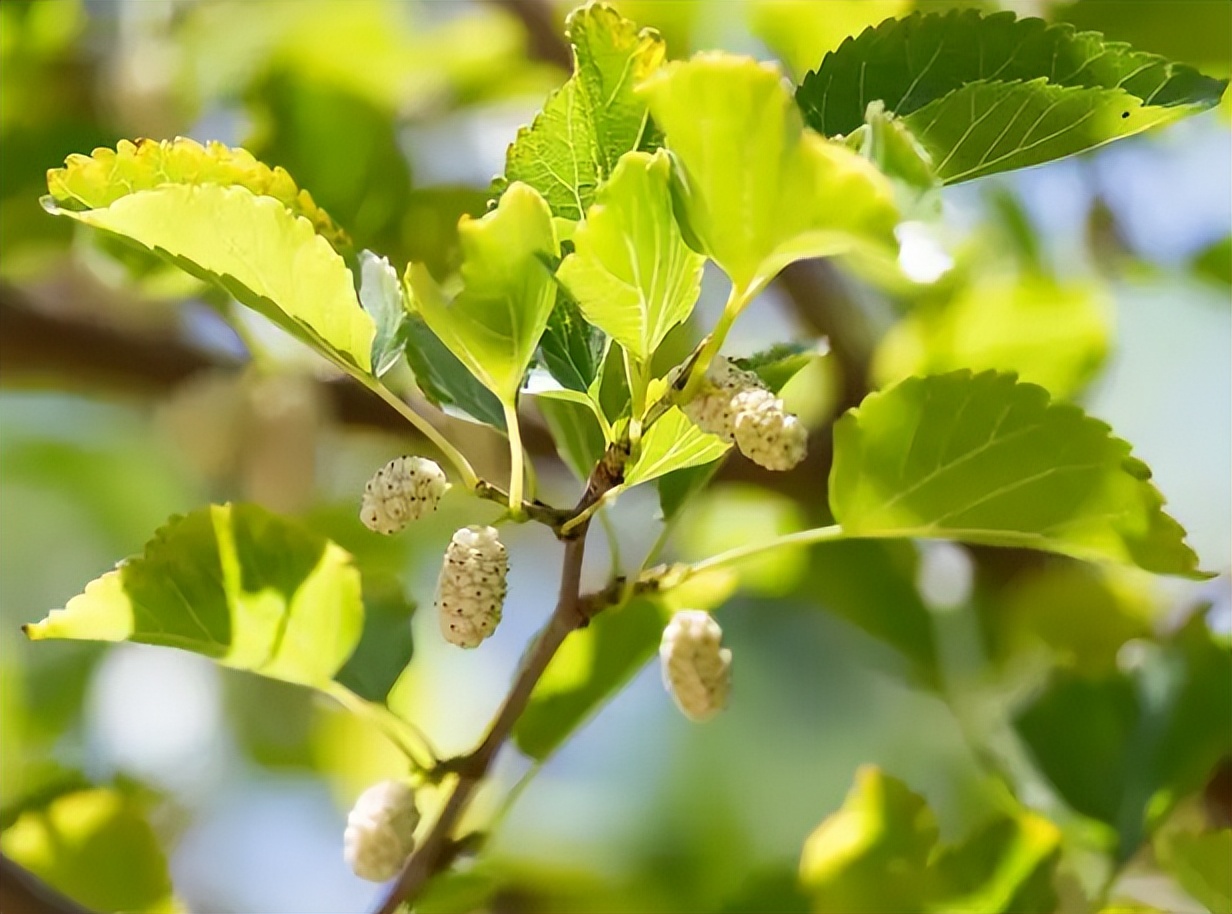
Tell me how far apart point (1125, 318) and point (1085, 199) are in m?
0.08

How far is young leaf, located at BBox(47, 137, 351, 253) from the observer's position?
25 cm

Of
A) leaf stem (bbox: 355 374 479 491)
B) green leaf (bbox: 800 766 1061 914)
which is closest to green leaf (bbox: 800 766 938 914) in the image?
green leaf (bbox: 800 766 1061 914)

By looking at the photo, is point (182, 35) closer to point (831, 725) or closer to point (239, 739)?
point (239, 739)

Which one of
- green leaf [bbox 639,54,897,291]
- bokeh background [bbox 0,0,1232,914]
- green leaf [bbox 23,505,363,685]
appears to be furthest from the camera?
bokeh background [bbox 0,0,1232,914]

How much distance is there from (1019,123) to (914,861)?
26 cm

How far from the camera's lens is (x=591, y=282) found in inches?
9.3

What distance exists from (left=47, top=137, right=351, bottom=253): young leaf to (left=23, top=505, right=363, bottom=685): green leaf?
0.10 m

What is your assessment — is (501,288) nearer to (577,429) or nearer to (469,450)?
(577,429)

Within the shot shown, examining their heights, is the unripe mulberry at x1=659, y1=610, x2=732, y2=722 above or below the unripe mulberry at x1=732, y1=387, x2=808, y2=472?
below

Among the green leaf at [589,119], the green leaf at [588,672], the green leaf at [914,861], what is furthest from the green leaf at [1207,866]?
the green leaf at [589,119]

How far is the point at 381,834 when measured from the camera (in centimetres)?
31

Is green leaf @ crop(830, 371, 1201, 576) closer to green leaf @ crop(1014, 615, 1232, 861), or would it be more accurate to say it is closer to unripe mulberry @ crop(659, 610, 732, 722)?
unripe mulberry @ crop(659, 610, 732, 722)

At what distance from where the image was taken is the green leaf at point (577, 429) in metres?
0.32

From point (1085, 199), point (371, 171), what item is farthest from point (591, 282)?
point (1085, 199)
